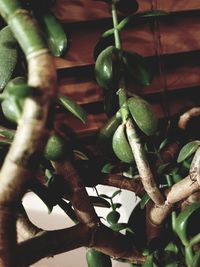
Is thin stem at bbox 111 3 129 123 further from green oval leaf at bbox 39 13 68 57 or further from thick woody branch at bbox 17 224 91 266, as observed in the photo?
thick woody branch at bbox 17 224 91 266

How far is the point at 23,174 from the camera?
1.40 ft

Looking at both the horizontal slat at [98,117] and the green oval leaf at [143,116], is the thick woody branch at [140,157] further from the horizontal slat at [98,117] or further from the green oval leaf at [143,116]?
the horizontal slat at [98,117]

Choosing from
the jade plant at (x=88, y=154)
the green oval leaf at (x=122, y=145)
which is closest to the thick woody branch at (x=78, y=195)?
the jade plant at (x=88, y=154)

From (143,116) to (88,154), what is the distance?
0.40m

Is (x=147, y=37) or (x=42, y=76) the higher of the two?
(x=42, y=76)

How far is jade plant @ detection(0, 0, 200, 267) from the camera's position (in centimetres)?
41

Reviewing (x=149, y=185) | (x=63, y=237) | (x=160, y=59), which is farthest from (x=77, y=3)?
(x=63, y=237)

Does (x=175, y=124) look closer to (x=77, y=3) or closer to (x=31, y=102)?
(x=77, y=3)

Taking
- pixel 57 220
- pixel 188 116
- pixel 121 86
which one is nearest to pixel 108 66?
pixel 121 86

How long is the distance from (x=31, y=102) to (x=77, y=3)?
769 mm

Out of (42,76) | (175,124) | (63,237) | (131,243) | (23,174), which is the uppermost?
(42,76)

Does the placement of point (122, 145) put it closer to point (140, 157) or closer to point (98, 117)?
point (140, 157)

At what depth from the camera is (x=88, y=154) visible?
111cm

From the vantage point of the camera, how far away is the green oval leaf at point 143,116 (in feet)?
2.46
